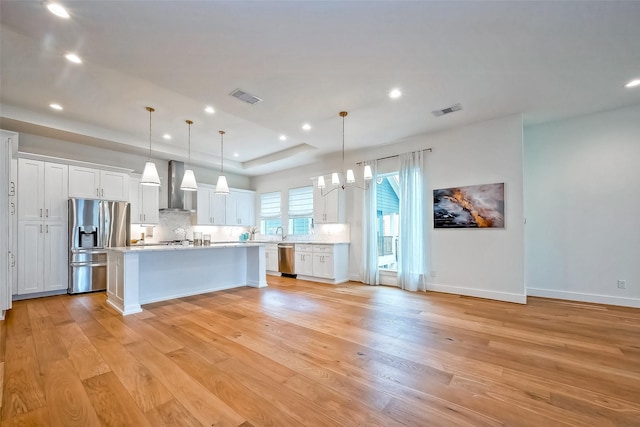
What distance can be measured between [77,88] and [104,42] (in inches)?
69.6

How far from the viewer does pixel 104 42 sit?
2.62m

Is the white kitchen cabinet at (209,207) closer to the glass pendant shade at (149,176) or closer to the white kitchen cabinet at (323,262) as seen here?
the white kitchen cabinet at (323,262)

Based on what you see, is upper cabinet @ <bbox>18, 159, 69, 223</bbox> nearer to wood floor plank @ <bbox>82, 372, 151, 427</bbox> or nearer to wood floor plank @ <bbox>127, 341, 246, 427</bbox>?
wood floor plank @ <bbox>127, 341, 246, 427</bbox>

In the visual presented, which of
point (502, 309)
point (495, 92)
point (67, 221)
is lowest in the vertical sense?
point (502, 309)

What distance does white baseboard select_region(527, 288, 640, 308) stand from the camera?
Result: 404 cm

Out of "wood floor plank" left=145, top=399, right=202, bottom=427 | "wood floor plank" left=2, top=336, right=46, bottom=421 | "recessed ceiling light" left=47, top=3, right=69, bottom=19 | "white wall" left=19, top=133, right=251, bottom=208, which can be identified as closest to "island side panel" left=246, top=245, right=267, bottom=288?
"white wall" left=19, top=133, right=251, bottom=208

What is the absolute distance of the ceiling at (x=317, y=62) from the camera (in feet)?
7.54

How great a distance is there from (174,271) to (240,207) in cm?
388

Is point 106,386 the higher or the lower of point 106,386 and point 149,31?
the lower

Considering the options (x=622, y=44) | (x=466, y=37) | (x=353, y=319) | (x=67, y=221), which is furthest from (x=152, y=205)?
(x=622, y=44)

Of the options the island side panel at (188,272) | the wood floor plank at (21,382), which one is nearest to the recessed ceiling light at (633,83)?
the island side panel at (188,272)

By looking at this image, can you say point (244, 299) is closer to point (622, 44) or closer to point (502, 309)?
point (502, 309)

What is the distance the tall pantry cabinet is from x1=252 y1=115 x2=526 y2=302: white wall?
6.51 m

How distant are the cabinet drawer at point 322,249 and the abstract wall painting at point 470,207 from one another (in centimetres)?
221
